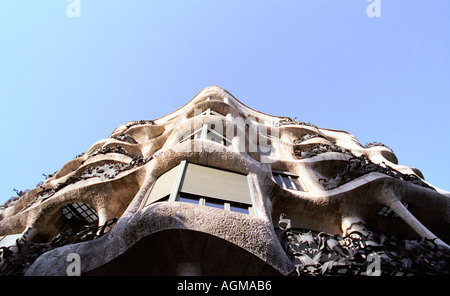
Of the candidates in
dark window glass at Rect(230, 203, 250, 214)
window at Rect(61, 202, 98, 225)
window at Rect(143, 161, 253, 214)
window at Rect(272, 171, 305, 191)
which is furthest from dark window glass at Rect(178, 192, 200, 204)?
window at Rect(61, 202, 98, 225)

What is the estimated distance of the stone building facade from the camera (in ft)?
19.1

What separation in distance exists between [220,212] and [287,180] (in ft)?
23.3

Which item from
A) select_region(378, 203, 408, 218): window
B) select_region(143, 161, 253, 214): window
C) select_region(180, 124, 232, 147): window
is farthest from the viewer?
select_region(180, 124, 232, 147): window

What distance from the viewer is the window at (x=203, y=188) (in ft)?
24.3

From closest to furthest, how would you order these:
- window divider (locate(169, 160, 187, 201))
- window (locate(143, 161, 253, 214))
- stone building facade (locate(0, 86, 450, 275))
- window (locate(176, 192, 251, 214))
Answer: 1. stone building facade (locate(0, 86, 450, 275))
2. window divider (locate(169, 160, 187, 201))
3. window (locate(176, 192, 251, 214))
4. window (locate(143, 161, 253, 214))

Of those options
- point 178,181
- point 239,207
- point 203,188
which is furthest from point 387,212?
point 178,181

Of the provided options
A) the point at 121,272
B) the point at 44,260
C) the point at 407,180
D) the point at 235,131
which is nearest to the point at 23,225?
the point at 44,260

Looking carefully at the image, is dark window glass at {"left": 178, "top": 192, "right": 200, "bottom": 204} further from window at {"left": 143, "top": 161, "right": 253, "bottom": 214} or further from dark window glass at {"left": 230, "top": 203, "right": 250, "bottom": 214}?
dark window glass at {"left": 230, "top": 203, "right": 250, "bottom": 214}

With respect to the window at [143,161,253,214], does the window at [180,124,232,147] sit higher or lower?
higher

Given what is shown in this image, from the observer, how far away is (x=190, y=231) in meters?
5.68

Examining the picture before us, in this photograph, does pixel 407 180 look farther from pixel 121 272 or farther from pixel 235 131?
pixel 121 272

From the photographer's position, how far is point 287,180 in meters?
12.8

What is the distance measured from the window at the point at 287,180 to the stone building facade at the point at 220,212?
54 millimetres

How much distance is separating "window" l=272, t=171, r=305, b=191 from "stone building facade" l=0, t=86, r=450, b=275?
0.05 m
